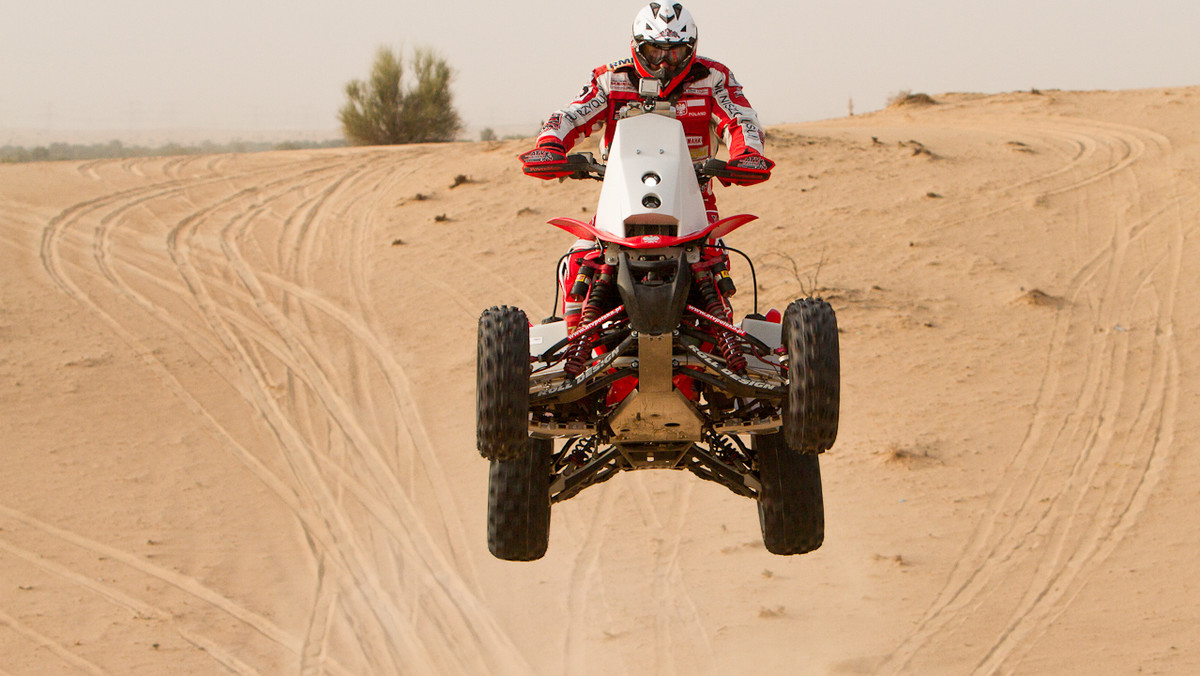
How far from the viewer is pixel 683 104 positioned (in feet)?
22.9

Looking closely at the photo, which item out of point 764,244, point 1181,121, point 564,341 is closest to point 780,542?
point 564,341

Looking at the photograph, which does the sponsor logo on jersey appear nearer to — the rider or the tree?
the rider

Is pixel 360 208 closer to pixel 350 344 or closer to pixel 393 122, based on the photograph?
pixel 350 344

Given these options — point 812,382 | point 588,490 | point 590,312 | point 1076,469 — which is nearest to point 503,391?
point 590,312

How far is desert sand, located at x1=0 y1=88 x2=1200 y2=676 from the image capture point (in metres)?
13.1

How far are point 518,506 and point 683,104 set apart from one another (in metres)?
2.36

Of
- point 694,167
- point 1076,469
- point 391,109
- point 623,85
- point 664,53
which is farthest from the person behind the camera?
point 391,109

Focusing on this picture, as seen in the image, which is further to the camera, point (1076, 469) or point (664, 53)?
point (1076, 469)

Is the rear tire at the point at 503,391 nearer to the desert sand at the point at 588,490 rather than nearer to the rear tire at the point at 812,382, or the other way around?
the rear tire at the point at 812,382

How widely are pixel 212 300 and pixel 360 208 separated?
16.3ft

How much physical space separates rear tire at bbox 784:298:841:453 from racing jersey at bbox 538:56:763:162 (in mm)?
1555

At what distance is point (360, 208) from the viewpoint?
23547 millimetres

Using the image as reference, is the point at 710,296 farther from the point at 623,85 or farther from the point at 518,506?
the point at 518,506

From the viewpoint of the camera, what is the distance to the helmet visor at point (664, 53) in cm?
668
